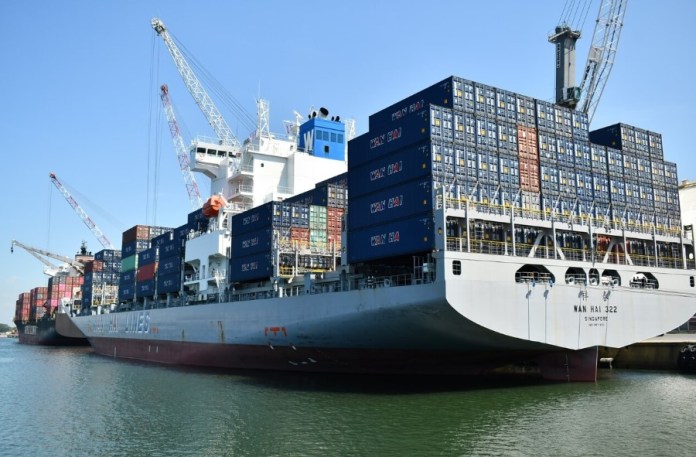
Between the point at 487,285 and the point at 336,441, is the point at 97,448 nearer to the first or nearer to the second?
the point at 336,441

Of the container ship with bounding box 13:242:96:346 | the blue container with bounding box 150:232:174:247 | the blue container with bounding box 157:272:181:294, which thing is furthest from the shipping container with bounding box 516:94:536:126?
the container ship with bounding box 13:242:96:346

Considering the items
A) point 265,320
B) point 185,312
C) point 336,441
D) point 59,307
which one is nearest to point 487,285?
point 336,441

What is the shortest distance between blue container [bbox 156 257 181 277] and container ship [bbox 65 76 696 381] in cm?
1315

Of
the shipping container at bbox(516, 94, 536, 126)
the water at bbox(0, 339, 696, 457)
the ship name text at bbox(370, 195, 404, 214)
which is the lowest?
the water at bbox(0, 339, 696, 457)

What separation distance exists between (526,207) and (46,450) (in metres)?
22.4

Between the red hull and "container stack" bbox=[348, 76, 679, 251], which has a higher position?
"container stack" bbox=[348, 76, 679, 251]

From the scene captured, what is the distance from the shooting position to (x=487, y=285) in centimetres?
2498

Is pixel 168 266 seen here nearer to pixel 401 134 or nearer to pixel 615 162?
pixel 401 134

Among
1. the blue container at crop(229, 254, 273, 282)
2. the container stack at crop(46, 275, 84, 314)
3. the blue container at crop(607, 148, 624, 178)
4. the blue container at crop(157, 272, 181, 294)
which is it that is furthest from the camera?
the container stack at crop(46, 275, 84, 314)

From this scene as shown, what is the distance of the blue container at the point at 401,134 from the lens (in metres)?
26.9

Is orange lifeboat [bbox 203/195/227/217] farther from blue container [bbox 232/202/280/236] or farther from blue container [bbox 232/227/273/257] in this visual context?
blue container [bbox 232/227/273/257]

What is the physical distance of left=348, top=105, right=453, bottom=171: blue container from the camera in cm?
2688

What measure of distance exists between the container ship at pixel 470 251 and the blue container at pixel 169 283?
40.2ft

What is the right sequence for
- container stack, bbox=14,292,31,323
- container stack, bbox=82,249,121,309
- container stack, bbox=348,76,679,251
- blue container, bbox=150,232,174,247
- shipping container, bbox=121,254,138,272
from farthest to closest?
container stack, bbox=14,292,31,323 < container stack, bbox=82,249,121,309 < shipping container, bbox=121,254,138,272 < blue container, bbox=150,232,174,247 < container stack, bbox=348,76,679,251
